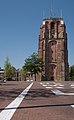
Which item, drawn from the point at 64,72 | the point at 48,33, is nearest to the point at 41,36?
the point at 48,33

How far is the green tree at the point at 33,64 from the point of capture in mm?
99500

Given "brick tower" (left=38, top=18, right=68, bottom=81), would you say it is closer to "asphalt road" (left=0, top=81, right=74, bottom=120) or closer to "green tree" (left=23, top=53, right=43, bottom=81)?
"green tree" (left=23, top=53, right=43, bottom=81)

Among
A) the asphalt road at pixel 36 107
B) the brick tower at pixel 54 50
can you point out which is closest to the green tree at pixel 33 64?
the brick tower at pixel 54 50

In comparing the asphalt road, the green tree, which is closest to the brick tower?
the green tree

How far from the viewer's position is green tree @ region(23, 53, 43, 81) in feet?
326

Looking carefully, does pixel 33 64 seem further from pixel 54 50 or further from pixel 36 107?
pixel 36 107

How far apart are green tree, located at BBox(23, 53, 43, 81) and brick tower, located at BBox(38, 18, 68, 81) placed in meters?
3.42

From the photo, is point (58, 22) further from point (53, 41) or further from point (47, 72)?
point (47, 72)

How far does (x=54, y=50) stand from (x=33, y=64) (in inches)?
454

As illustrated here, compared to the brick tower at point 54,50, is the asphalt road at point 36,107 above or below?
below

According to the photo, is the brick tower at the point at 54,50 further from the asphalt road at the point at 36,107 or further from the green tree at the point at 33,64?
the asphalt road at the point at 36,107

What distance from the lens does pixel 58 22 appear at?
359 feet

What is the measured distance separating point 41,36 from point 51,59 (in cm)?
1150

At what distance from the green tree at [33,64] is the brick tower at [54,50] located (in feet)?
11.2
